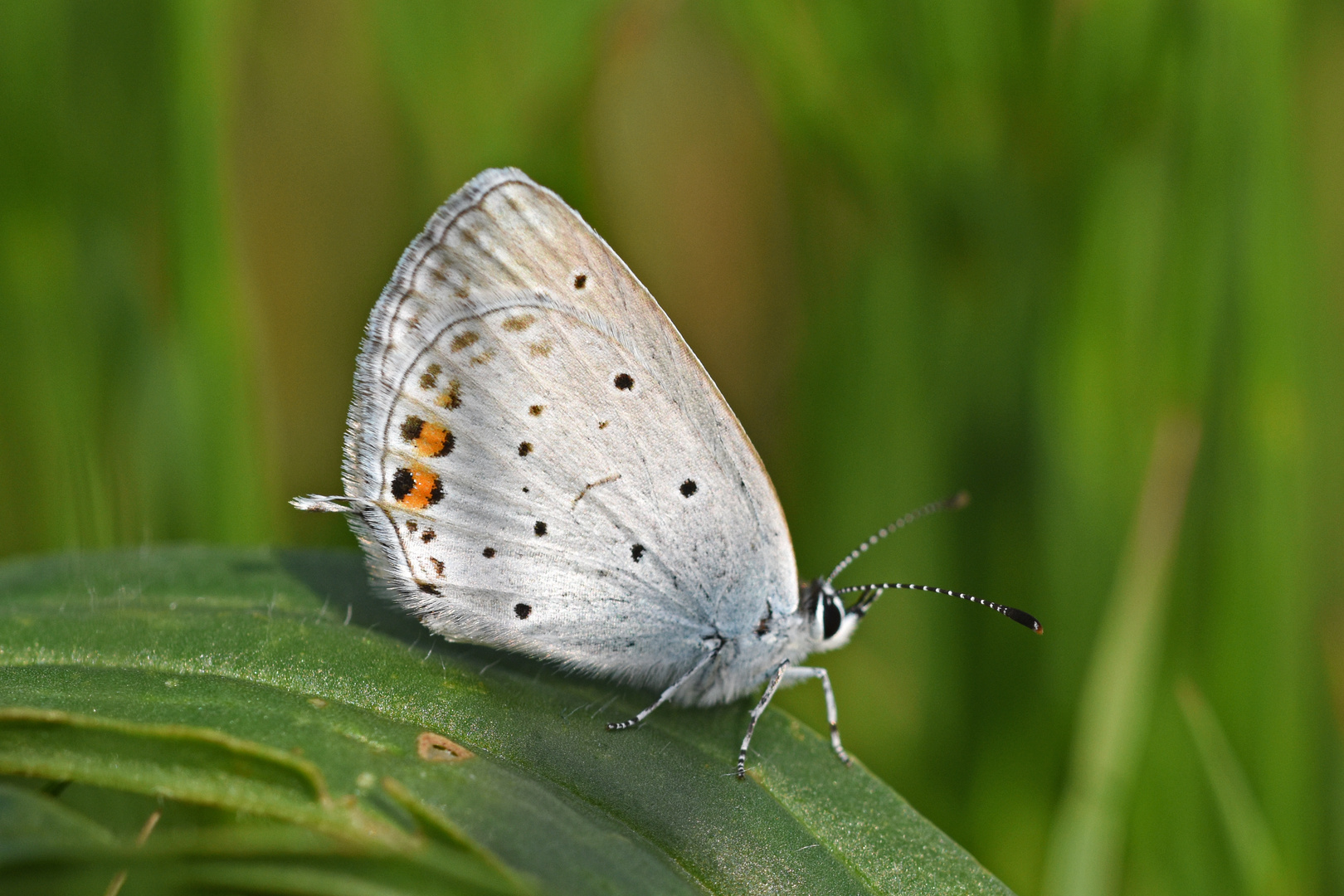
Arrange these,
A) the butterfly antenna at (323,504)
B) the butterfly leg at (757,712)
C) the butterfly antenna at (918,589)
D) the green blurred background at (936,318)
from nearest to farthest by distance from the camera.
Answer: the butterfly leg at (757,712), the butterfly antenna at (323,504), the butterfly antenna at (918,589), the green blurred background at (936,318)

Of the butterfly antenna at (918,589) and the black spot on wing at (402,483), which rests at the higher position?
the black spot on wing at (402,483)

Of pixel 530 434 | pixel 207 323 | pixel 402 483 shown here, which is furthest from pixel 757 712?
pixel 207 323

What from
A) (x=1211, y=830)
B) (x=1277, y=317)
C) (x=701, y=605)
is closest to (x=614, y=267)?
(x=701, y=605)

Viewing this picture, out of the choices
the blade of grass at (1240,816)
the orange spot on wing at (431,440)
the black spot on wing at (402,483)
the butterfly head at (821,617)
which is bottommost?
the blade of grass at (1240,816)

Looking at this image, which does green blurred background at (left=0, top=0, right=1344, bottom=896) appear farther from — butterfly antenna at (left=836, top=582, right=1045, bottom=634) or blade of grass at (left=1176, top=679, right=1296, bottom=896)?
butterfly antenna at (left=836, top=582, right=1045, bottom=634)

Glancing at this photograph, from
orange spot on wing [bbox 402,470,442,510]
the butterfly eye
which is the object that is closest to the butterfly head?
the butterfly eye

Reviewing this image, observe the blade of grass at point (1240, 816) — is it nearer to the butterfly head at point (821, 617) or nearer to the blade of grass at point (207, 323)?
the butterfly head at point (821, 617)

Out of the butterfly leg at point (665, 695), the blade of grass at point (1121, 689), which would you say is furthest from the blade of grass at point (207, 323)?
the blade of grass at point (1121, 689)
